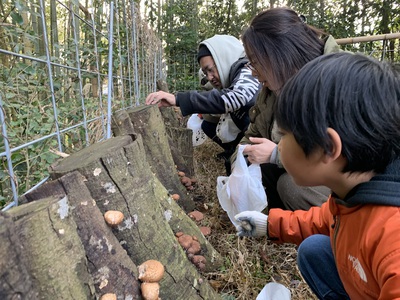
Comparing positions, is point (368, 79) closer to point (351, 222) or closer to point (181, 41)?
point (351, 222)

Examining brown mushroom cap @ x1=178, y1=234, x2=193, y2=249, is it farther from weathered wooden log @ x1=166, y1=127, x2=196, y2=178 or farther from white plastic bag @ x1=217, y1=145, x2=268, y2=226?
weathered wooden log @ x1=166, y1=127, x2=196, y2=178

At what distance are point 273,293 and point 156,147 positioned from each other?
1280mm

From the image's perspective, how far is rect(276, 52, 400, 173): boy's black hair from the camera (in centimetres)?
78

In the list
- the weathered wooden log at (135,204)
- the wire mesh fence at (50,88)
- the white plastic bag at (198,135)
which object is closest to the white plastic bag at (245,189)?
the weathered wooden log at (135,204)

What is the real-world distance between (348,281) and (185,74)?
23.1 ft

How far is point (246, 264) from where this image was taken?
169 centimetres

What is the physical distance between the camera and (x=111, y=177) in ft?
3.79

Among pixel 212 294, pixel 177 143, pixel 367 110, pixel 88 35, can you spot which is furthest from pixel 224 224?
pixel 88 35

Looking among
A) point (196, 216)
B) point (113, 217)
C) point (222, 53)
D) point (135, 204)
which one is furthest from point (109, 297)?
point (222, 53)

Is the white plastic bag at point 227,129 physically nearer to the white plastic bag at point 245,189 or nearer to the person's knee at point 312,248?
the white plastic bag at point 245,189

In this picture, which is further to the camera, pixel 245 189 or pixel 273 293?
pixel 245 189

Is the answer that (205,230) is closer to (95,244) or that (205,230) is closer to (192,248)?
(192,248)

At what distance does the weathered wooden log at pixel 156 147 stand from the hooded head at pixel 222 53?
2.77ft

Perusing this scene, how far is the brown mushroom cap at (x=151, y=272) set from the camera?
1051mm
